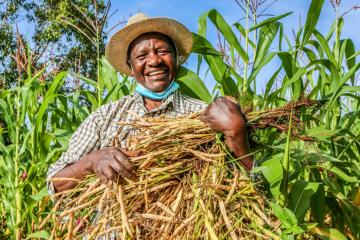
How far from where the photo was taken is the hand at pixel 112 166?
52.7 inches

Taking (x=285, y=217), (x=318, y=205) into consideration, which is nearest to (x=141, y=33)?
(x=318, y=205)

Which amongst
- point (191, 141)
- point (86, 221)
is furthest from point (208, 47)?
point (86, 221)

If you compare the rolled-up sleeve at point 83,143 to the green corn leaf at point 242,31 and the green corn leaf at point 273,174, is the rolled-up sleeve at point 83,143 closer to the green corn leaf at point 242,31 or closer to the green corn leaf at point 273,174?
the green corn leaf at point 273,174

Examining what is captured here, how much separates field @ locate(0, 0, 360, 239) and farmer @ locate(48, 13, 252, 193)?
0.18 metres

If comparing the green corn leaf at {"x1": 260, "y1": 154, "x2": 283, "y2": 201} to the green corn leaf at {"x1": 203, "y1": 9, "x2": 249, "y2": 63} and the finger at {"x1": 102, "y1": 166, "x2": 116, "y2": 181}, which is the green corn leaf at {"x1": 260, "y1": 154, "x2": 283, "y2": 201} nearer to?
the finger at {"x1": 102, "y1": 166, "x2": 116, "y2": 181}

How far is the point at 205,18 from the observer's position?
7.36 ft

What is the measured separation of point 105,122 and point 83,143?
0.34 ft

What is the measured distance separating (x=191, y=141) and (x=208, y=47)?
860 millimetres

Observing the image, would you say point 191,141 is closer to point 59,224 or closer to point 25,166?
point 59,224

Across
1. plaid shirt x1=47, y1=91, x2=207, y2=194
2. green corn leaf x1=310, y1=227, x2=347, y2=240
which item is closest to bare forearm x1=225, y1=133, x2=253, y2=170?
plaid shirt x1=47, y1=91, x2=207, y2=194

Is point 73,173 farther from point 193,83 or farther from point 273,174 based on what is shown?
point 193,83

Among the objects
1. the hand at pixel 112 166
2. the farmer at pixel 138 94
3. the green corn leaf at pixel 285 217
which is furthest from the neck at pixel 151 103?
the green corn leaf at pixel 285 217

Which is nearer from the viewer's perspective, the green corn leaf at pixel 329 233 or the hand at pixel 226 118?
the hand at pixel 226 118

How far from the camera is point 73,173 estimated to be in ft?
5.14
